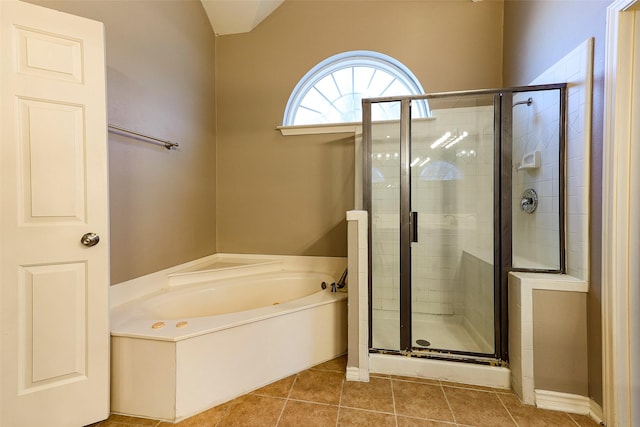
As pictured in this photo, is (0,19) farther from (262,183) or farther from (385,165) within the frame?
(385,165)

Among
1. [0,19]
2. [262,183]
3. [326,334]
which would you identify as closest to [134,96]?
[0,19]

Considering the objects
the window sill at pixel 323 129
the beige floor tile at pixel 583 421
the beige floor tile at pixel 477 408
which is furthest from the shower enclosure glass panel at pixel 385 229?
the beige floor tile at pixel 583 421

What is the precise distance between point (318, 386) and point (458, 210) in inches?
61.2

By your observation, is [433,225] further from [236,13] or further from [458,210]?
[236,13]

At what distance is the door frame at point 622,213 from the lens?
1109 mm

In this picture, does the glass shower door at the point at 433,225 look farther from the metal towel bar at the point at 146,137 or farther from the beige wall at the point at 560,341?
the metal towel bar at the point at 146,137

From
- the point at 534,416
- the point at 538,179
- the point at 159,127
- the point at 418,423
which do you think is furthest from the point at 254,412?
the point at 538,179

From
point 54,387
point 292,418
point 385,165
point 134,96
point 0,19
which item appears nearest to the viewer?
point 0,19

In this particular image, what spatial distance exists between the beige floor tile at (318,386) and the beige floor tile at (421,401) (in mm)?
330

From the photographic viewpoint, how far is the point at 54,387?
1132 mm

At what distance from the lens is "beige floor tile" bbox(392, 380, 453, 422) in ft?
4.19

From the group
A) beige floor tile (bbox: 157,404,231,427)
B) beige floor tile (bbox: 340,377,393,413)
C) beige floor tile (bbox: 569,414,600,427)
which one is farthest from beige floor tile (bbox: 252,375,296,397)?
beige floor tile (bbox: 569,414,600,427)

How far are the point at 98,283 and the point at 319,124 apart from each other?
6.43ft

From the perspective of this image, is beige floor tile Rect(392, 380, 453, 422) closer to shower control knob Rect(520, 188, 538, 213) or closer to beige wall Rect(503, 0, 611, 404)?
beige wall Rect(503, 0, 611, 404)
